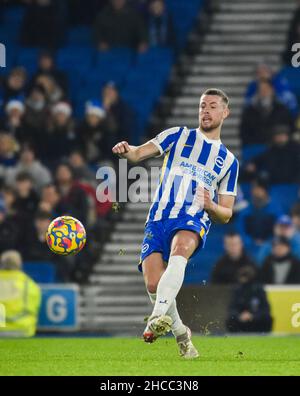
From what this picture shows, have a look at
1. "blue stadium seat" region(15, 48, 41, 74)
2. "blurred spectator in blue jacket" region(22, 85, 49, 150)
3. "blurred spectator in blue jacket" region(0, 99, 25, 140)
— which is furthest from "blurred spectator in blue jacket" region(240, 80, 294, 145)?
"blue stadium seat" region(15, 48, 41, 74)

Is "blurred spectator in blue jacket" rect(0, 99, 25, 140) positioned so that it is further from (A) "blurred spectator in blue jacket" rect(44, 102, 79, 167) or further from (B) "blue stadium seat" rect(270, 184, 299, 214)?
(B) "blue stadium seat" rect(270, 184, 299, 214)

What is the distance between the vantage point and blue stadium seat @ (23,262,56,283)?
54.1 feet

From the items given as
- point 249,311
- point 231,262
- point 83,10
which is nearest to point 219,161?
point 249,311

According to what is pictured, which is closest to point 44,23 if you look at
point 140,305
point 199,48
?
point 199,48

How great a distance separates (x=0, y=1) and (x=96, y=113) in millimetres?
5085

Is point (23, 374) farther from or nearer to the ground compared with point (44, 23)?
nearer to the ground

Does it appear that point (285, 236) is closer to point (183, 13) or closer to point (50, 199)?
point (50, 199)

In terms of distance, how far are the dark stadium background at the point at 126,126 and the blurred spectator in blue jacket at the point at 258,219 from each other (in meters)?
0.02

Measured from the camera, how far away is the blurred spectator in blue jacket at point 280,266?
15906 millimetres

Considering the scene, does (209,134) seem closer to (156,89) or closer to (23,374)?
(23,374)

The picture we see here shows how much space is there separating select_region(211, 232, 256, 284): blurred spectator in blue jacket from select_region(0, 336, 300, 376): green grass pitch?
68.4 inches

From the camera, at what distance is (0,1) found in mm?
22312
